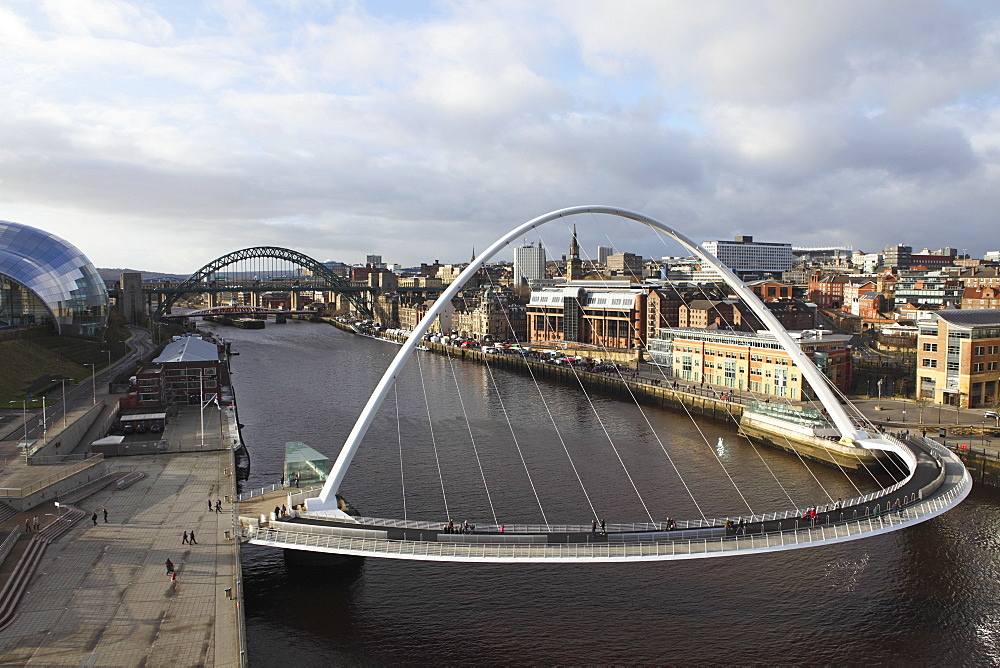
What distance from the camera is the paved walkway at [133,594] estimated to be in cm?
1466

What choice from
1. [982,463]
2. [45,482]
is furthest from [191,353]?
[982,463]

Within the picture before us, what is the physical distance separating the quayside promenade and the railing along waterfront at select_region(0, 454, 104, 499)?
0.24 meters

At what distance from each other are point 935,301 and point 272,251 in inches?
4600

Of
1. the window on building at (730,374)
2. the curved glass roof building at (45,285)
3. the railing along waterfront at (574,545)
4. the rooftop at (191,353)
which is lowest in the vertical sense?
the railing along waterfront at (574,545)

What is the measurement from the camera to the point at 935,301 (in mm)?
90500

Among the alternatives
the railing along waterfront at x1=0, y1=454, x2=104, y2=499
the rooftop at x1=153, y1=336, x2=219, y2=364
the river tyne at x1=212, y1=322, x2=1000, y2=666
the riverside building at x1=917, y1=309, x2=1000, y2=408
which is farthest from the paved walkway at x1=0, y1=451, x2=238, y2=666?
the riverside building at x1=917, y1=309, x2=1000, y2=408

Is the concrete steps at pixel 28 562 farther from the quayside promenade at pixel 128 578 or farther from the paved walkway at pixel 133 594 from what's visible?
the paved walkway at pixel 133 594

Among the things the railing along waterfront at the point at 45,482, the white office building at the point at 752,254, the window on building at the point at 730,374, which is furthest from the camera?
the white office building at the point at 752,254

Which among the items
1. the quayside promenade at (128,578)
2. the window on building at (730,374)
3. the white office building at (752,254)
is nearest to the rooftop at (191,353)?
the quayside promenade at (128,578)

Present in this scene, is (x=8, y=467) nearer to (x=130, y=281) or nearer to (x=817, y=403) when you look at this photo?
(x=817, y=403)

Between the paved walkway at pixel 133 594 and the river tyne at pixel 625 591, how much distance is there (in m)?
1.74

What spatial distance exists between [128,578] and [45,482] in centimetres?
844

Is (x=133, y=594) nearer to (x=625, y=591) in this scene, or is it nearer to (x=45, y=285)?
(x=625, y=591)

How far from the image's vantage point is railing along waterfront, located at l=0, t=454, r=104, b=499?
75.0 ft
